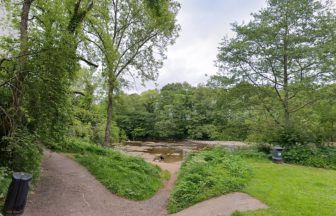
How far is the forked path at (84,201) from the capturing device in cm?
596

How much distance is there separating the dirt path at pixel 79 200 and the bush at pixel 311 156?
6.48 m

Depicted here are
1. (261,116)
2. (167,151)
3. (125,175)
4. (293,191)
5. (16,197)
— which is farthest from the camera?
(167,151)

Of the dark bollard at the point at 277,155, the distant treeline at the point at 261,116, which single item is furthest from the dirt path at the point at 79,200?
the distant treeline at the point at 261,116

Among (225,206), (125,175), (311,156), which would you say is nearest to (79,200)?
(125,175)

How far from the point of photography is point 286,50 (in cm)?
1285

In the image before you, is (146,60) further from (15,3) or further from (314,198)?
(314,198)

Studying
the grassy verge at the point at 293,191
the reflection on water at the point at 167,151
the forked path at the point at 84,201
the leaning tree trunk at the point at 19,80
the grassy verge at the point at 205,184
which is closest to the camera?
the grassy verge at the point at 293,191

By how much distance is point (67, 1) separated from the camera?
29.3ft

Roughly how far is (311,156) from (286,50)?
522cm

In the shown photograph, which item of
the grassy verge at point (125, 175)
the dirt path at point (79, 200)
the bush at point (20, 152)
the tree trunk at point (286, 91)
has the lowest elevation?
the dirt path at point (79, 200)

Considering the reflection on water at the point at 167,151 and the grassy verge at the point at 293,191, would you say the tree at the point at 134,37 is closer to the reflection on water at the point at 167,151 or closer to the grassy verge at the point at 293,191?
the reflection on water at the point at 167,151

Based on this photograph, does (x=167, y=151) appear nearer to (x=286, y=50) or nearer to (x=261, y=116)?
(x=261, y=116)

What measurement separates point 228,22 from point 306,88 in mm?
5404

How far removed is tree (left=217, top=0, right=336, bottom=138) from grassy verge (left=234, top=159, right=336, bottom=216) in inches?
168
